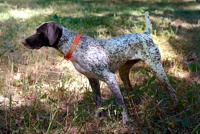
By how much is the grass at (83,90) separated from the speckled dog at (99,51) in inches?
9.4

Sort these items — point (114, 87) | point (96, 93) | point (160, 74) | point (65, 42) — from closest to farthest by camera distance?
point (65, 42), point (114, 87), point (96, 93), point (160, 74)

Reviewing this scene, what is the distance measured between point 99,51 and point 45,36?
74 centimetres

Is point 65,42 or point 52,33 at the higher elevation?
point 52,33

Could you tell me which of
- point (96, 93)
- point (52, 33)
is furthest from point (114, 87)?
point (52, 33)

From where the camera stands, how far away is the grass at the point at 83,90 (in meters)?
3.68

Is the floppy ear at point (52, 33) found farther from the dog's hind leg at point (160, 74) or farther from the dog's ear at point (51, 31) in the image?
the dog's hind leg at point (160, 74)

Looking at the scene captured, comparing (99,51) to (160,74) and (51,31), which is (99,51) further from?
(160,74)

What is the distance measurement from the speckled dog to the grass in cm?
24

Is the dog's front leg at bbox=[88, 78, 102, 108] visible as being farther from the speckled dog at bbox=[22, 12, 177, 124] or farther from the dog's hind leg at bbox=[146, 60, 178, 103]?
the dog's hind leg at bbox=[146, 60, 178, 103]

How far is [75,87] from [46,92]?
497 millimetres

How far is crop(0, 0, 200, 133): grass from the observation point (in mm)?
3678

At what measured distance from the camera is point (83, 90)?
4969 mm

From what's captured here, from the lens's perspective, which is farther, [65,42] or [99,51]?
[99,51]

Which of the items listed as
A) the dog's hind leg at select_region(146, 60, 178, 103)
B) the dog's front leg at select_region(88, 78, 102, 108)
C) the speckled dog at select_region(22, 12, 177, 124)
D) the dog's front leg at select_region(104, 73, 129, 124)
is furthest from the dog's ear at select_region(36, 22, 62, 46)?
the dog's hind leg at select_region(146, 60, 178, 103)
